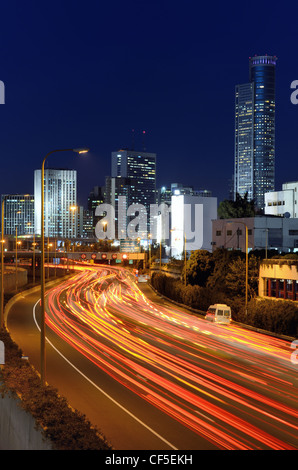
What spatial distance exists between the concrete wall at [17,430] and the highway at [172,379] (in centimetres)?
240

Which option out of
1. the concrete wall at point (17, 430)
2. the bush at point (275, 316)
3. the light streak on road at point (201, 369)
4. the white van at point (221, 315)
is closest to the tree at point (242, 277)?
the light streak on road at point (201, 369)

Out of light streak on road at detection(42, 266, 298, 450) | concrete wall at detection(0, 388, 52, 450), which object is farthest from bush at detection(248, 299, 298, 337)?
concrete wall at detection(0, 388, 52, 450)

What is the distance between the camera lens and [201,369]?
24328 mm

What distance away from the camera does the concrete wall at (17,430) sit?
41.3 ft

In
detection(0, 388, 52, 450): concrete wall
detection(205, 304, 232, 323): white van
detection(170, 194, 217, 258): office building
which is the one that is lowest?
detection(205, 304, 232, 323): white van

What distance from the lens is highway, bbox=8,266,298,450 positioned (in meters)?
15.4

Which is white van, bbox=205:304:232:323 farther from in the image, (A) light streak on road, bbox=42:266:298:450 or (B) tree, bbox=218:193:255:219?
(B) tree, bbox=218:193:255:219

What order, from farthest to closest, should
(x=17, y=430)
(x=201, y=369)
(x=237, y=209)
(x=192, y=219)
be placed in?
1. (x=192, y=219)
2. (x=237, y=209)
3. (x=201, y=369)
4. (x=17, y=430)

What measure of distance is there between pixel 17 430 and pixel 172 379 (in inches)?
354

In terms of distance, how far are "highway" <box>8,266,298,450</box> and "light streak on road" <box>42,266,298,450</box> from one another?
4cm

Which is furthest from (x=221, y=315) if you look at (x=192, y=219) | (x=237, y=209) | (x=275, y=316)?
(x=192, y=219)

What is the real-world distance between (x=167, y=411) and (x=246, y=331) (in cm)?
2138

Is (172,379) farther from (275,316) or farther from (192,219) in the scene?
(192,219)
